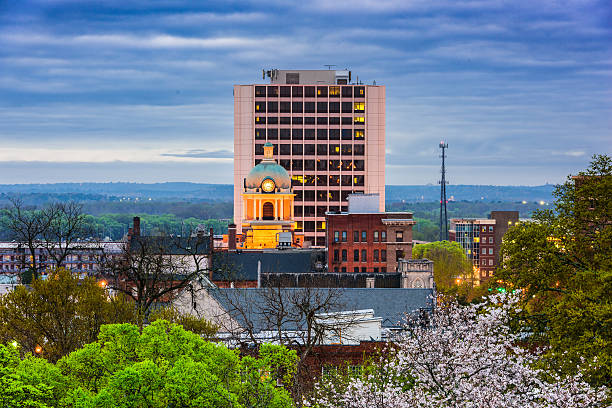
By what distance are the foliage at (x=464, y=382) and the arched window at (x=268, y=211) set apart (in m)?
115

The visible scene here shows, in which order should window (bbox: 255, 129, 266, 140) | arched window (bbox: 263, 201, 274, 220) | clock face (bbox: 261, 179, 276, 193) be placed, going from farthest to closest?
window (bbox: 255, 129, 266, 140), arched window (bbox: 263, 201, 274, 220), clock face (bbox: 261, 179, 276, 193)

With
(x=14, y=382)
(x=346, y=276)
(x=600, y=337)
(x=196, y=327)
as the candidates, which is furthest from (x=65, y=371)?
(x=346, y=276)

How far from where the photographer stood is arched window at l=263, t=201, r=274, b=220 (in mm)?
154000

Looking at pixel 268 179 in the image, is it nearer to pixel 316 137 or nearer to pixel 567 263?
pixel 316 137

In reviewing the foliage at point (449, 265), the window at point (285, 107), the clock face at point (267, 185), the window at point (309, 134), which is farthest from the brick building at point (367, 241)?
the window at point (285, 107)

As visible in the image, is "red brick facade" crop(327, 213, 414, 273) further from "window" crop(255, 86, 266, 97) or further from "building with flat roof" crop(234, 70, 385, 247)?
"window" crop(255, 86, 266, 97)

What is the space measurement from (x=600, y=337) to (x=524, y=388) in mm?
10831

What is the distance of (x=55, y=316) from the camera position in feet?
164

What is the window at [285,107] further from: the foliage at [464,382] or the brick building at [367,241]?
the foliage at [464,382]

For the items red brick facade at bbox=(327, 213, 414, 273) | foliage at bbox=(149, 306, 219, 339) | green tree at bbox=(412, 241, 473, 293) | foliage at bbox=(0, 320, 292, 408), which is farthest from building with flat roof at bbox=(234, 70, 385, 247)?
foliage at bbox=(0, 320, 292, 408)

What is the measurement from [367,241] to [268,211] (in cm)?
3690

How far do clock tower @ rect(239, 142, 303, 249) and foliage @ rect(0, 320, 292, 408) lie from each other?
368 feet

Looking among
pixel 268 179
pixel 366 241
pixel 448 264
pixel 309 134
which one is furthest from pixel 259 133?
pixel 366 241

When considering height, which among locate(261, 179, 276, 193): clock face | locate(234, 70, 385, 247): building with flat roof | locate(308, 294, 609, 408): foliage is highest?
locate(234, 70, 385, 247): building with flat roof
